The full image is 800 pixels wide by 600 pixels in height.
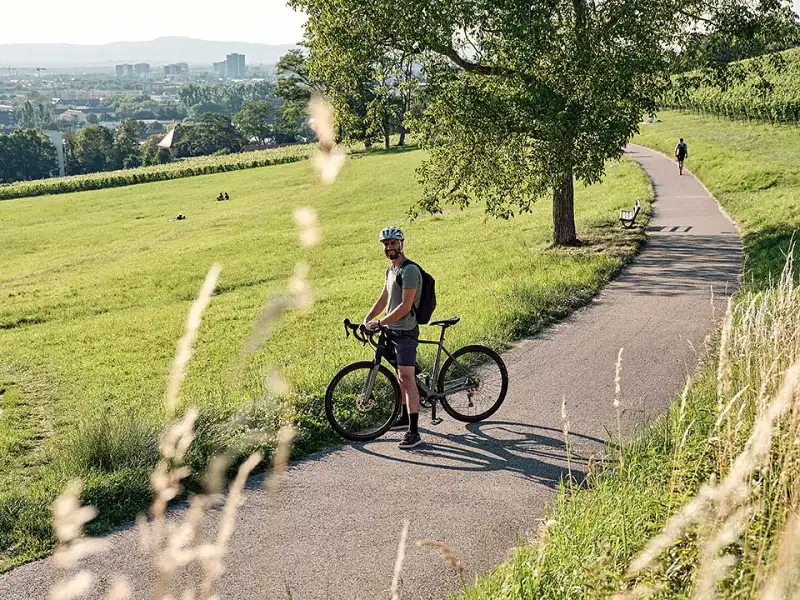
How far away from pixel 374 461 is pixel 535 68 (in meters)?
12.8

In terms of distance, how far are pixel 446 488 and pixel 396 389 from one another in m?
1.69

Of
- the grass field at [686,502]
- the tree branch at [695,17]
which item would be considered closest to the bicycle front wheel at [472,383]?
the grass field at [686,502]

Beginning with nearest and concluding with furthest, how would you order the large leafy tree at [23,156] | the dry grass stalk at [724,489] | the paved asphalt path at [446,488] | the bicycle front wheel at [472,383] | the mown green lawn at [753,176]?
the dry grass stalk at [724,489] → the paved asphalt path at [446,488] → the bicycle front wheel at [472,383] → the mown green lawn at [753,176] → the large leafy tree at [23,156]

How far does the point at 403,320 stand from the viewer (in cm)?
836

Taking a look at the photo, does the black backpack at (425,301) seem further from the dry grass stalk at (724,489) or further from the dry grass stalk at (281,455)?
the dry grass stalk at (724,489)

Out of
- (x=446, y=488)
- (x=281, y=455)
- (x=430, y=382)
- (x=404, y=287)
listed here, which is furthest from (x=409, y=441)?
(x=281, y=455)

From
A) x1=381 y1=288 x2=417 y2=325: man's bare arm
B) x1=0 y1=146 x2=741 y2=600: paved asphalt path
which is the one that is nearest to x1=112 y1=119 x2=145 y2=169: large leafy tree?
x1=0 y1=146 x2=741 y2=600: paved asphalt path

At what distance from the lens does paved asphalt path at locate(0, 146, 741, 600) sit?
237 inches

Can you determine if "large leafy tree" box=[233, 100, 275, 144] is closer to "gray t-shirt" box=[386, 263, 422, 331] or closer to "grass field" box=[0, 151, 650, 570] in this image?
"grass field" box=[0, 151, 650, 570]

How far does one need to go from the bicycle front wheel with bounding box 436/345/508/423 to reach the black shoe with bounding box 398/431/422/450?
29.5 inches

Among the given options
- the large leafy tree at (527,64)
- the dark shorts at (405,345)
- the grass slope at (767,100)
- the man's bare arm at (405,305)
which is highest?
the grass slope at (767,100)

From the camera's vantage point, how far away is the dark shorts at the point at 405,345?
843 cm

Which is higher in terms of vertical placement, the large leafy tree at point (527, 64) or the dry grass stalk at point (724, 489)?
the large leafy tree at point (527, 64)

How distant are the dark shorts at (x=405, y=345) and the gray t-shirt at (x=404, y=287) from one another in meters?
0.07
